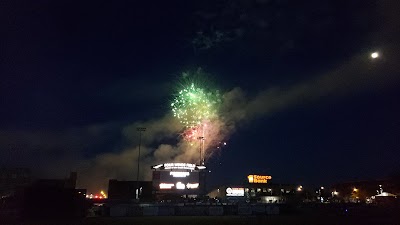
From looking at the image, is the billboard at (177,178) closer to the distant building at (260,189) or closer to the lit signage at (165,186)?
the lit signage at (165,186)

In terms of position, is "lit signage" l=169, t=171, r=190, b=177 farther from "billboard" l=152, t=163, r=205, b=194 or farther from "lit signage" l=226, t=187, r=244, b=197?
"lit signage" l=226, t=187, r=244, b=197

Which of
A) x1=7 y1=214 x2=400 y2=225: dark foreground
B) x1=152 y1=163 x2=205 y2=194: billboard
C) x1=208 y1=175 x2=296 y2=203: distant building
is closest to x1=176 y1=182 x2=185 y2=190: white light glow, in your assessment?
x1=152 y1=163 x2=205 y2=194: billboard

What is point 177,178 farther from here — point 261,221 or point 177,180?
point 261,221

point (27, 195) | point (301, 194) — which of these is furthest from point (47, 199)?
point (301, 194)

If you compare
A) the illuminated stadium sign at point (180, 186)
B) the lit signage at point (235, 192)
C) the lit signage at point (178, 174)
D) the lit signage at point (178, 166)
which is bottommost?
the lit signage at point (235, 192)

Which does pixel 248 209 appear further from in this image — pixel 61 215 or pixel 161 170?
pixel 161 170

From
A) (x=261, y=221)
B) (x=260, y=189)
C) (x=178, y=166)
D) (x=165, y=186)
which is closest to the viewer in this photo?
(x=261, y=221)

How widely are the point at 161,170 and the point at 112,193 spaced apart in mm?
43674

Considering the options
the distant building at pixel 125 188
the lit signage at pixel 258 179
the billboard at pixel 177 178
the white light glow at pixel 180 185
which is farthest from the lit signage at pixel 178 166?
the lit signage at pixel 258 179

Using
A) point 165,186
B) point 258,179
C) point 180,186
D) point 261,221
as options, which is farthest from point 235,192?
point 261,221

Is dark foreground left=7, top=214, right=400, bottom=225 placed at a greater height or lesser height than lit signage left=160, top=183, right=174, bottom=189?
lesser

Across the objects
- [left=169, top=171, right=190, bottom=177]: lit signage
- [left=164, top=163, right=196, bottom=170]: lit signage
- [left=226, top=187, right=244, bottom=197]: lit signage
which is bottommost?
[left=226, top=187, right=244, bottom=197]: lit signage

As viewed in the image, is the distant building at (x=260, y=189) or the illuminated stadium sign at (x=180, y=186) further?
the distant building at (x=260, y=189)

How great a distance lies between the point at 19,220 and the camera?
4241 centimetres
